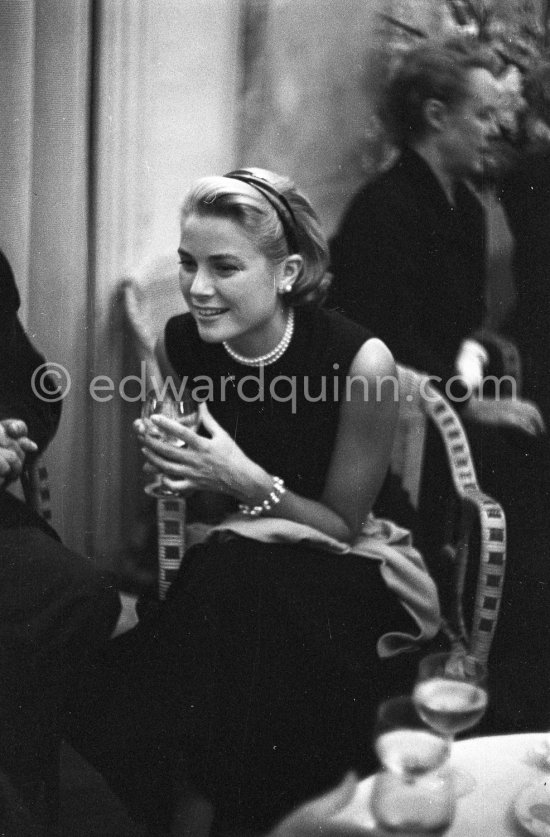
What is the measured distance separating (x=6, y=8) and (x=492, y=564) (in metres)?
1.26

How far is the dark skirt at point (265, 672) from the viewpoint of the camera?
145 cm

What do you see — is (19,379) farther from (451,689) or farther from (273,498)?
(451,689)

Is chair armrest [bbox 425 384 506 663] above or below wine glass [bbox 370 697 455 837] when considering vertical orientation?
above

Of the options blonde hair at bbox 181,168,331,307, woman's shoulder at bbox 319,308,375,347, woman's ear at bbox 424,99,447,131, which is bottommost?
woman's shoulder at bbox 319,308,375,347

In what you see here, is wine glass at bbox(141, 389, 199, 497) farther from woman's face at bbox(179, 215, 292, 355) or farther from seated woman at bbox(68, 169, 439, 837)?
woman's face at bbox(179, 215, 292, 355)

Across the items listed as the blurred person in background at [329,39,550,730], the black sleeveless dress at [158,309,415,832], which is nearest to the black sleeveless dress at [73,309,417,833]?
the black sleeveless dress at [158,309,415,832]

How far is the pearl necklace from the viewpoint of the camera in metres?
1.43

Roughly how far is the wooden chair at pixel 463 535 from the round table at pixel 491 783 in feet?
0.53

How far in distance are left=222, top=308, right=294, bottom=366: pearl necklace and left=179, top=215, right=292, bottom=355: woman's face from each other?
1 centimetres

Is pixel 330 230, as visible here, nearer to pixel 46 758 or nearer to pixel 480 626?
pixel 480 626

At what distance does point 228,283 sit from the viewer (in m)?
1.38

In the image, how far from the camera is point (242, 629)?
4.76 feet

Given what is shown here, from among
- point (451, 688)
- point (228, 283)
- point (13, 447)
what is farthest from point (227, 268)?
point (451, 688)

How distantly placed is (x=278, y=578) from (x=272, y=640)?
0.11 meters
